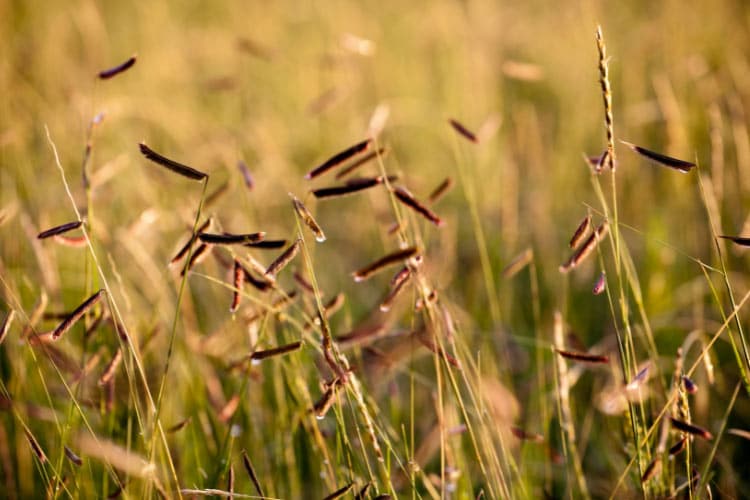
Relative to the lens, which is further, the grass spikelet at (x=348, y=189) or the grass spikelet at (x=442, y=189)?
the grass spikelet at (x=442, y=189)

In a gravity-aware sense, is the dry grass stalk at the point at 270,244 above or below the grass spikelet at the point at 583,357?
above

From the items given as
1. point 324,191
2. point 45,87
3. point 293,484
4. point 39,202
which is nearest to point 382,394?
point 293,484

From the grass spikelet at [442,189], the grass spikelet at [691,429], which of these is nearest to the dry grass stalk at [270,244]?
the grass spikelet at [442,189]

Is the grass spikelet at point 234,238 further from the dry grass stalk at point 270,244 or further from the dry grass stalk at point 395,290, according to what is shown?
the dry grass stalk at point 395,290

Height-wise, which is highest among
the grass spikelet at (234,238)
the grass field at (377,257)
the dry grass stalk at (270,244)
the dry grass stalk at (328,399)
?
the grass spikelet at (234,238)

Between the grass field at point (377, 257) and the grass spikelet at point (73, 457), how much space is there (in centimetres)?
3

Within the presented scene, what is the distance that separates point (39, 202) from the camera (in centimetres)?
201

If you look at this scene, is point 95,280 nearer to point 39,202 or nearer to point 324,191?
point 324,191

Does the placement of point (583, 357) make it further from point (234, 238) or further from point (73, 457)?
point (73, 457)

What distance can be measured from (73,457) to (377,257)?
4.70 ft

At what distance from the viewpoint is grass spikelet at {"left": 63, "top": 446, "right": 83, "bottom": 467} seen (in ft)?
3.29

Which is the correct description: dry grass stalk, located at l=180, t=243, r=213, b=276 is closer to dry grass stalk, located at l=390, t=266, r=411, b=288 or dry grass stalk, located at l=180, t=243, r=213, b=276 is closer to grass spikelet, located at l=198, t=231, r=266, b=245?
grass spikelet, located at l=198, t=231, r=266, b=245

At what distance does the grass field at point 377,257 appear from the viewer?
104 centimetres

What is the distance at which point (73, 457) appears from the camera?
1011 mm
